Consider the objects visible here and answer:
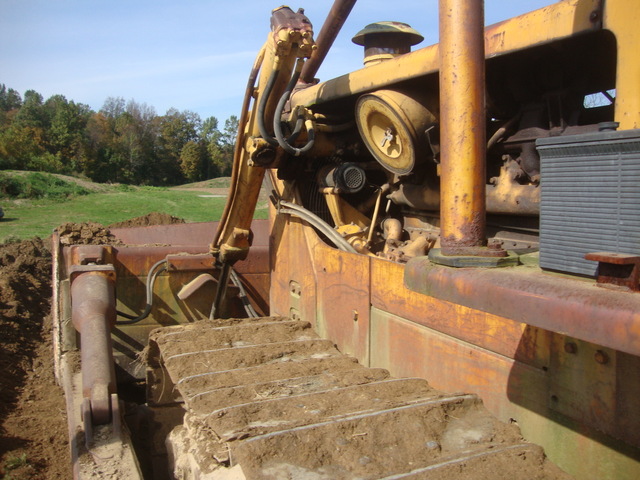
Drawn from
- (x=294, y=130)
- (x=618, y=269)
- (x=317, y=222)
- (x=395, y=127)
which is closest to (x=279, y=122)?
(x=294, y=130)

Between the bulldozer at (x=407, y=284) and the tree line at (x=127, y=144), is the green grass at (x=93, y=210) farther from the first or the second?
the tree line at (x=127, y=144)

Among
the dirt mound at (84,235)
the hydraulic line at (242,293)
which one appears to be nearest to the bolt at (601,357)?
the hydraulic line at (242,293)

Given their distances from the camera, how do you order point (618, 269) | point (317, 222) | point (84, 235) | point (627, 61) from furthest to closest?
1. point (84, 235)
2. point (317, 222)
3. point (627, 61)
4. point (618, 269)

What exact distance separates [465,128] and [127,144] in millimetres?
58034

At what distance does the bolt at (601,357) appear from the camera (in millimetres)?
1764

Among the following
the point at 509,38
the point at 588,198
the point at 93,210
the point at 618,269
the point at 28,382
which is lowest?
the point at 28,382

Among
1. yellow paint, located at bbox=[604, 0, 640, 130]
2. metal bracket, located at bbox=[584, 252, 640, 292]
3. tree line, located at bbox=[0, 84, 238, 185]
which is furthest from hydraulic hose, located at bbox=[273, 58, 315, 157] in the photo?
tree line, located at bbox=[0, 84, 238, 185]

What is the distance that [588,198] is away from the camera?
1.50 meters

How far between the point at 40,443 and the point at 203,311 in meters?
1.31

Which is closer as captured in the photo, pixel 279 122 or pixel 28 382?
pixel 279 122

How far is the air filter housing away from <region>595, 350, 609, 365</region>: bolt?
337 mm

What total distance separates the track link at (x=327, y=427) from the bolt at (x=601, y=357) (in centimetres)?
34

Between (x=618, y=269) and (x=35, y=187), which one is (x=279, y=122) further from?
(x=35, y=187)

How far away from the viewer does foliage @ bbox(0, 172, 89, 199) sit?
2456cm
